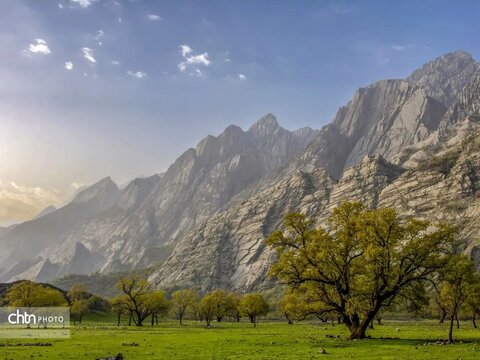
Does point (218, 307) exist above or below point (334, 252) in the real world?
below

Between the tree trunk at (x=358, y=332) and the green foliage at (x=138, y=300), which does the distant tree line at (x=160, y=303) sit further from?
the tree trunk at (x=358, y=332)

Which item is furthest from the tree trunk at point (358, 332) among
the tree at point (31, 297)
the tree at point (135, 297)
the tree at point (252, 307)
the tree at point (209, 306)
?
the tree at point (209, 306)

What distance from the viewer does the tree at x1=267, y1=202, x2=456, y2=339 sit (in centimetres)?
5600

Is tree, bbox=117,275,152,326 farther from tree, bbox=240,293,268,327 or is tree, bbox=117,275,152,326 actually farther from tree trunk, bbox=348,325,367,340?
tree trunk, bbox=348,325,367,340

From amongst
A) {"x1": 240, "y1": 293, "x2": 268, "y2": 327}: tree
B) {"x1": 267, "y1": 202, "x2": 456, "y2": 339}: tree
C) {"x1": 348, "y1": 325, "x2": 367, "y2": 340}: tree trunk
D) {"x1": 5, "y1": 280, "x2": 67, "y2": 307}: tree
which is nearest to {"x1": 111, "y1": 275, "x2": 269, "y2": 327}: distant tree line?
{"x1": 240, "y1": 293, "x2": 268, "y2": 327}: tree

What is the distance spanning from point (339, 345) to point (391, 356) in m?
12.4

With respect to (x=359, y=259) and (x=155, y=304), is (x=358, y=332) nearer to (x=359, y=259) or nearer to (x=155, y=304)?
(x=359, y=259)

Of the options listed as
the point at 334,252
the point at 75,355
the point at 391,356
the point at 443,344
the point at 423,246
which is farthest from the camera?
the point at 334,252

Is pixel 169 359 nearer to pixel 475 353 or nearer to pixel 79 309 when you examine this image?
pixel 475 353

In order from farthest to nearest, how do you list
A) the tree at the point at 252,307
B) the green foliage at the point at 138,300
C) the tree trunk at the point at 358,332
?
the tree at the point at 252,307, the green foliage at the point at 138,300, the tree trunk at the point at 358,332

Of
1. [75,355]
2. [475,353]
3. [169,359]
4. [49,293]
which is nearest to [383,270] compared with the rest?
[475,353]

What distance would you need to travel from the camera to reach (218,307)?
563ft

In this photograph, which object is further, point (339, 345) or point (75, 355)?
point (339, 345)

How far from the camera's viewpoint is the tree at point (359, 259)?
56.0 m
